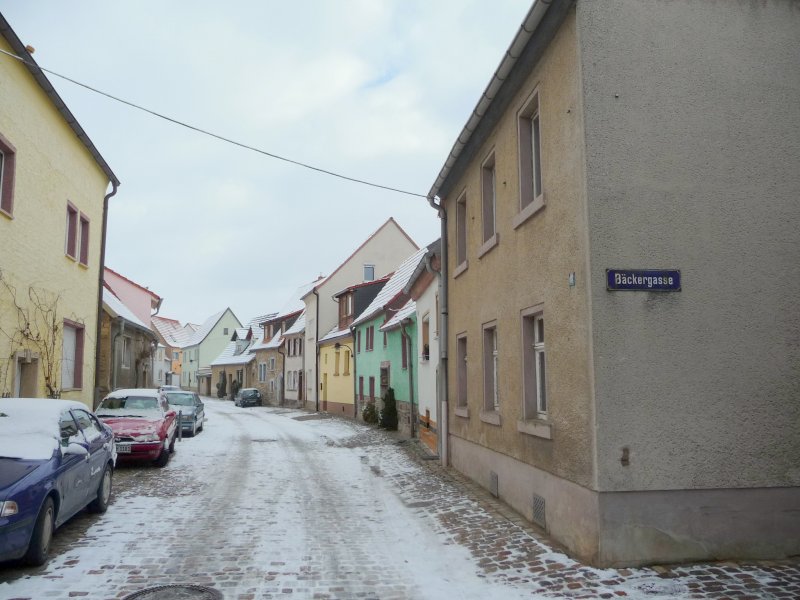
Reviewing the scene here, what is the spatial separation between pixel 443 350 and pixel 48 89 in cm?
901

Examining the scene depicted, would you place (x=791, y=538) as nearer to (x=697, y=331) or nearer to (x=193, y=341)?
(x=697, y=331)

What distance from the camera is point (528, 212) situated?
8617 millimetres

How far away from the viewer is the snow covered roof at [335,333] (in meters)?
32.9

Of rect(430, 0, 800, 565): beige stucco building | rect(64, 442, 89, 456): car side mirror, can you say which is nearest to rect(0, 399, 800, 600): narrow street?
rect(430, 0, 800, 565): beige stucco building

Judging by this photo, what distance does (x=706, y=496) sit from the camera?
6.58 metres

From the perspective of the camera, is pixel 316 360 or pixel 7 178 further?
pixel 316 360

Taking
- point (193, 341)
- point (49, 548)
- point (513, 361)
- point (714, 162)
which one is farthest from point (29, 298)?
point (193, 341)

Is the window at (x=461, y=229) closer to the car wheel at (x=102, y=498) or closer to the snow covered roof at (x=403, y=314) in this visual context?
the snow covered roof at (x=403, y=314)

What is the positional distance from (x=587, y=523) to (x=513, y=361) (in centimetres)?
304

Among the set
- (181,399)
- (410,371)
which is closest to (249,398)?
(181,399)

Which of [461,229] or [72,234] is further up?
[72,234]

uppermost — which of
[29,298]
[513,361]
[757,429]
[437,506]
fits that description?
[29,298]

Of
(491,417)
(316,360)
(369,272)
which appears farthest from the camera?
(369,272)

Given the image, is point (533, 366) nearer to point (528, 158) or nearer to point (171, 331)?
point (528, 158)
